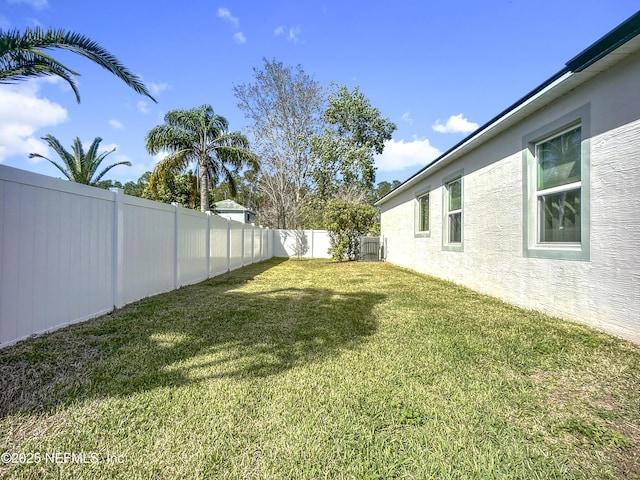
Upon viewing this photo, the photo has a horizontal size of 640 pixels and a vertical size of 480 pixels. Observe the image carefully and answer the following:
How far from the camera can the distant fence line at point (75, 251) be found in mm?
3230

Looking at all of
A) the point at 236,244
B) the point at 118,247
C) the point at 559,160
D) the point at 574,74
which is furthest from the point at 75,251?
the point at 236,244

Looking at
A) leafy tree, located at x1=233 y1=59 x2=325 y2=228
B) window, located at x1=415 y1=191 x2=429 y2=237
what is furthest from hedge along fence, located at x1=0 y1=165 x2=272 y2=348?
leafy tree, located at x1=233 y1=59 x2=325 y2=228

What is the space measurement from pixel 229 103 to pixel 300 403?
23728 mm

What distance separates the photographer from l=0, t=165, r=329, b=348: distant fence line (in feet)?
10.6

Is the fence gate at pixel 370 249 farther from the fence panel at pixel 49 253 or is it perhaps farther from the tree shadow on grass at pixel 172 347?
the fence panel at pixel 49 253

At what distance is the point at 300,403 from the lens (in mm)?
2221

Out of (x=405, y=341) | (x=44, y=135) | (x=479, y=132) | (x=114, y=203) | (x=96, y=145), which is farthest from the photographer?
(x=96, y=145)

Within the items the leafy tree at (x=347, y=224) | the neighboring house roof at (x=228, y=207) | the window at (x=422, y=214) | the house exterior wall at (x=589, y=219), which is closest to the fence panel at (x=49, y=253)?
the house exterior wall at (x=589, y=219)

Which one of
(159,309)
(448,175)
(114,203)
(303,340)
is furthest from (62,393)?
(448,175)

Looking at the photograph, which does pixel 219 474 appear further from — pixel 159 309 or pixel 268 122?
pixel 268 122

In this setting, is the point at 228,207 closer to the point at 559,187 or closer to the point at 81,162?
→ the point at 81,162

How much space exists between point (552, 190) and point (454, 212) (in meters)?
3.47

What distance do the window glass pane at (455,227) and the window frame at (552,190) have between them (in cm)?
271

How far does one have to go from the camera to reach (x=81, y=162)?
59.1 ft
